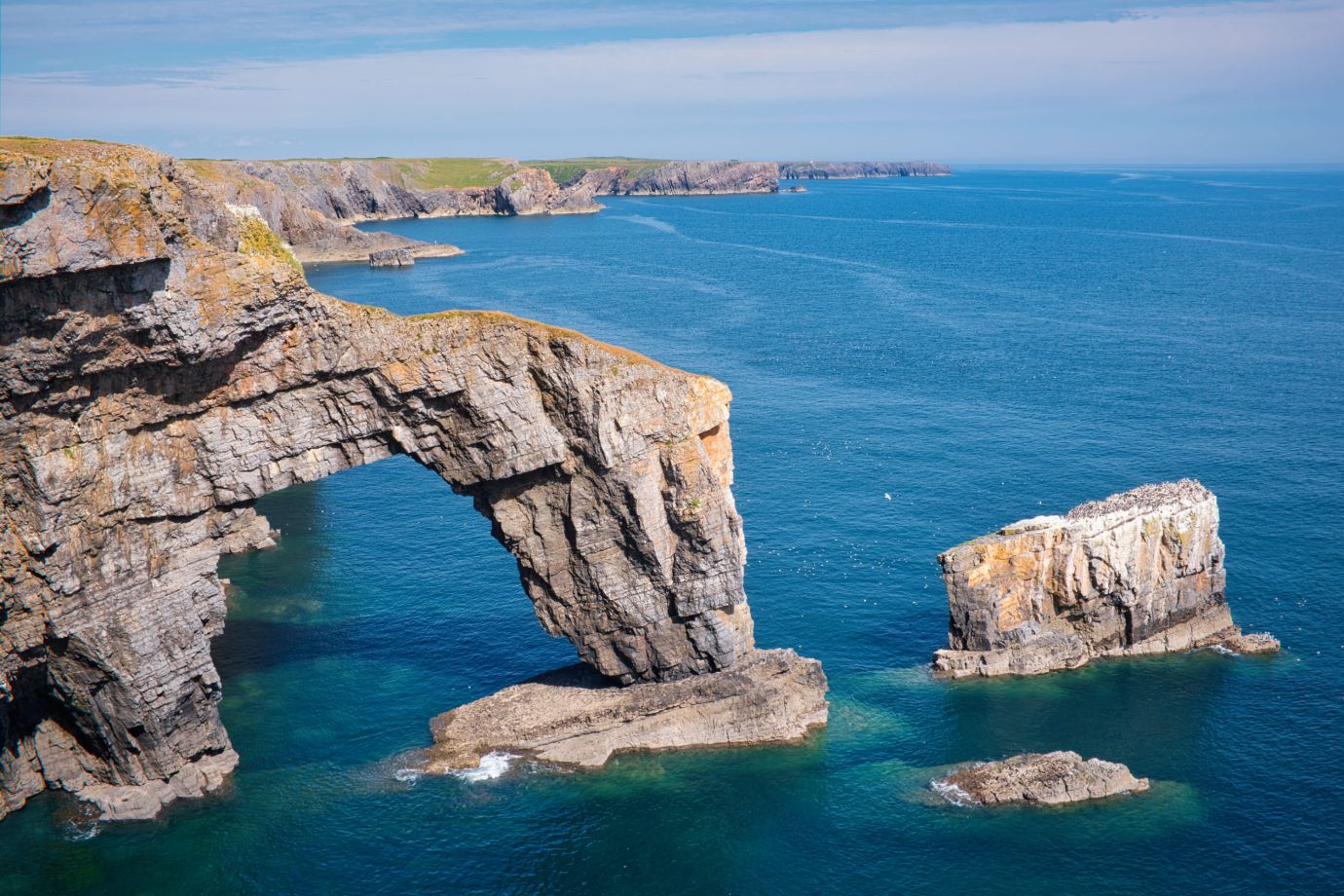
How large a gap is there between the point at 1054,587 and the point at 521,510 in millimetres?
34960

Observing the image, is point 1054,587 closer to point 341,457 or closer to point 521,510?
point 521,510

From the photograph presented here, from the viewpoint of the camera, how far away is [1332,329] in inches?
6068

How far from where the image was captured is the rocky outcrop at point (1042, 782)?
5369 centimetres

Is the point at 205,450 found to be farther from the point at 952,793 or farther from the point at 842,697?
the point at 952,793

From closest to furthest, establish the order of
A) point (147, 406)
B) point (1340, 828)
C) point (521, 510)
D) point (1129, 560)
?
point (147, 406), point (1340, 828), point (521, 510), point (1129, 560)

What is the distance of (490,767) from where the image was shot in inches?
2226

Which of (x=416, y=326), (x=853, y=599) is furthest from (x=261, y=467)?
(x=853, y=599)

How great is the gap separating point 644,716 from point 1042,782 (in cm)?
2108

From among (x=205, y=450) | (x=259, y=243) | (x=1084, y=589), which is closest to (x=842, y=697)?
(x=1084, y=589)

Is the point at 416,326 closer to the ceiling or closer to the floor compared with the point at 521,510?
closer to the ceiling

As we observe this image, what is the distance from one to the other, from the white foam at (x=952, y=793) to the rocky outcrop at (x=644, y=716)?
7829 mm

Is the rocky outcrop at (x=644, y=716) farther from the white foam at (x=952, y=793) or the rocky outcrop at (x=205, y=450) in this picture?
the white foam at (x=952, y=793)

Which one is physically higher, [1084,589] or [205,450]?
[205,450]

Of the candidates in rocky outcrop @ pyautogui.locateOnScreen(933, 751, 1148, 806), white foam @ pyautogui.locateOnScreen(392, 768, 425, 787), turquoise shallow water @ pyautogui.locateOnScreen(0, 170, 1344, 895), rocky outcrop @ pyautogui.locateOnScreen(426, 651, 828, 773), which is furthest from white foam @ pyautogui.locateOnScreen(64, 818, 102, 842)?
rocky outcrop @ pyautogui.locateOnScreen(933, 751, 1148, 806)
